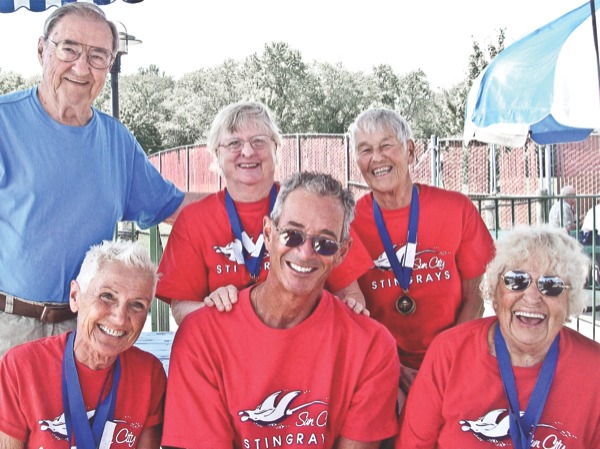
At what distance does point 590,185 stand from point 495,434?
18968 millimetres

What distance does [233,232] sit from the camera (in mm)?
2934

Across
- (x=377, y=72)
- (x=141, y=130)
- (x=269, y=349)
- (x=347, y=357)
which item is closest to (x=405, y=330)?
(x=347, y=357)

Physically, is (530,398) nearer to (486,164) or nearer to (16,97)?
(16,97)

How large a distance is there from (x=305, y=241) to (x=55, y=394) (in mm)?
1061

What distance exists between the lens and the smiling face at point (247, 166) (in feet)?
9.73

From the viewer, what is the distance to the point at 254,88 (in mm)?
46875

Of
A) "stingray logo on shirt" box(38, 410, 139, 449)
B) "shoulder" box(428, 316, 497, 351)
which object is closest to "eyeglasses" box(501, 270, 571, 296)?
"shoulder" box(428, 316, 497, 351)

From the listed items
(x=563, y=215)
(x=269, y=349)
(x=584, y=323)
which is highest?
(x=563, y=215)

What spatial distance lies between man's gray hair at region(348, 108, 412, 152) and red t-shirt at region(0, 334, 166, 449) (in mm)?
1480

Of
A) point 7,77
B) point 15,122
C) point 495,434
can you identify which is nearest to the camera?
point 495,434

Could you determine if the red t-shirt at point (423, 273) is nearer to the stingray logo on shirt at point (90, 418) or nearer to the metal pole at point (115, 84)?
the stingray logo on shirt at point (90, 418)

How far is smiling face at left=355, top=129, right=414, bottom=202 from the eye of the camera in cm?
318

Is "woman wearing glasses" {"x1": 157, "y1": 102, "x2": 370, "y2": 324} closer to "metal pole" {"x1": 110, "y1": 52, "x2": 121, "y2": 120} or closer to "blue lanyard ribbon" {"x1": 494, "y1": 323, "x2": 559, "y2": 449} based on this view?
"blue lanyard ribbon" {"x1": 494, "y1": 323, "x2": 559, "y2": 449}

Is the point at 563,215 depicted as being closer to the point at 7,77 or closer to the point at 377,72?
the point at 377,72
